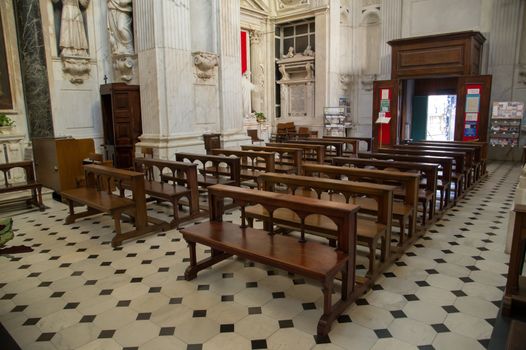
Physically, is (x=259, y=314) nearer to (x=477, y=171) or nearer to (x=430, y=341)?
(x=430, y=341)

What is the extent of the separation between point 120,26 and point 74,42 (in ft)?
3.36

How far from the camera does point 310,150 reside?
26.7ft

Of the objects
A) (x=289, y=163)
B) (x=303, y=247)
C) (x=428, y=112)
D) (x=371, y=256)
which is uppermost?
(x=428, y=112)

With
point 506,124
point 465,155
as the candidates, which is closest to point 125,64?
point 465,155

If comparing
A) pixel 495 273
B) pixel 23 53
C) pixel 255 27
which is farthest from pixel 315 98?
pixel 495 273

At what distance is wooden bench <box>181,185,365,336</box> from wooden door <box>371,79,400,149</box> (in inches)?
341

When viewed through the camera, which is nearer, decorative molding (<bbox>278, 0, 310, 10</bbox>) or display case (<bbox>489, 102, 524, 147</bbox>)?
display case (<bbox>489, 102, 524, 147</bbox>)

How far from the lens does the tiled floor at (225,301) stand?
8.46 feet

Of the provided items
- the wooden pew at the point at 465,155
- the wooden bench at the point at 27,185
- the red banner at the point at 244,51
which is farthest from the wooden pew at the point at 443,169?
the red banner at the point at 244,51

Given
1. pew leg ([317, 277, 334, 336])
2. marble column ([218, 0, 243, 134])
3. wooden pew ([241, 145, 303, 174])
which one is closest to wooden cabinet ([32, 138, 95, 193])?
wooden pew ([241, 145, 303, 174])

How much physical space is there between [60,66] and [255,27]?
24.1ft

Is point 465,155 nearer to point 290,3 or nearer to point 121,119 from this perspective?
point 121,119

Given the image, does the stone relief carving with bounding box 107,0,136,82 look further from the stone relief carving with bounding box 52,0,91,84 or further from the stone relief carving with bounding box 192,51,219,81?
the stone relief carving with bounding box 192,51,219,81

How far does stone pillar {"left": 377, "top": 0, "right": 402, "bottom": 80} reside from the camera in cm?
1185
